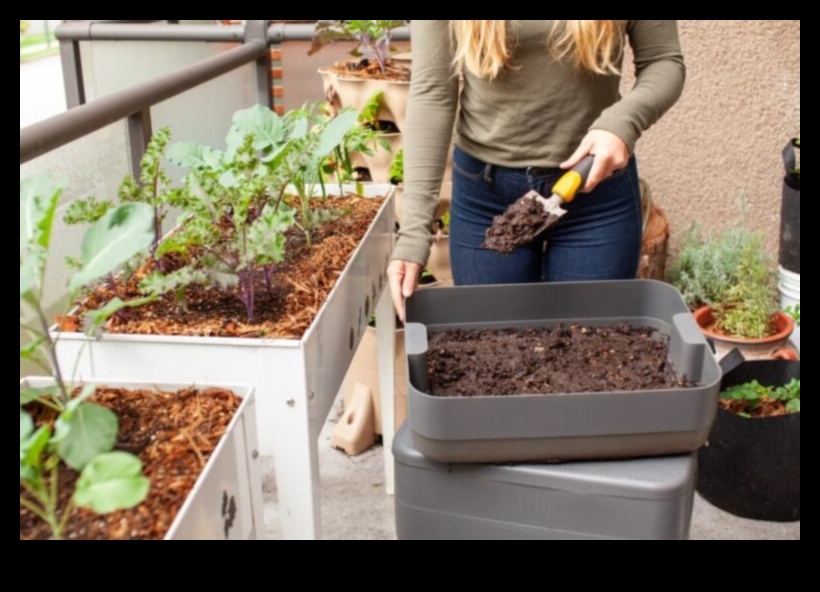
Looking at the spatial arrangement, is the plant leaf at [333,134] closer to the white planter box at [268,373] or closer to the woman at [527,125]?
the woman at [527,125]

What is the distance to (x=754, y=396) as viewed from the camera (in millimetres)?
2328

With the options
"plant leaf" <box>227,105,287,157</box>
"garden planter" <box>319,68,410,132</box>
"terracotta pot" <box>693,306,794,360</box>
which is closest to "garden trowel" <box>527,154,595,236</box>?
"plant leaf" <box>227,105,287,157</box>

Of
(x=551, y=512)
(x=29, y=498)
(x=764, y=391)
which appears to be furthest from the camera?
(x=764, y=391)

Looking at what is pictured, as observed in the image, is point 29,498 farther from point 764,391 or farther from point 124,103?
point 764,391

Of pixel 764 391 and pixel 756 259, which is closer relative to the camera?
pixel 764 391

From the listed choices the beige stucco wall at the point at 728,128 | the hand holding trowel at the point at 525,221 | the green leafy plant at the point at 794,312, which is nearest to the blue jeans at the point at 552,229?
the hand holding trowel at the point at 525,221

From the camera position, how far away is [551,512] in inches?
48.9

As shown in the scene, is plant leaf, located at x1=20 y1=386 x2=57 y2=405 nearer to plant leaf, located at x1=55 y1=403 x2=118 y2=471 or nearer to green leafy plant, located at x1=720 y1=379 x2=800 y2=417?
plant leaf, located at x1=55 y1=403 x2=118 y2=471

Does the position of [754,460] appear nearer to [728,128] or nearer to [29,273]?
[728,128]

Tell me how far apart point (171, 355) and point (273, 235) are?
0.75 ft

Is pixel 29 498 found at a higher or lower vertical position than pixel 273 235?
lower

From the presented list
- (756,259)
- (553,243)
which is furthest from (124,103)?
(756,259)

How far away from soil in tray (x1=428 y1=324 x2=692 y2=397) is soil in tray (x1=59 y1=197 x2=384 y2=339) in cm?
22

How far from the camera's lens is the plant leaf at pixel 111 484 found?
79 cm
